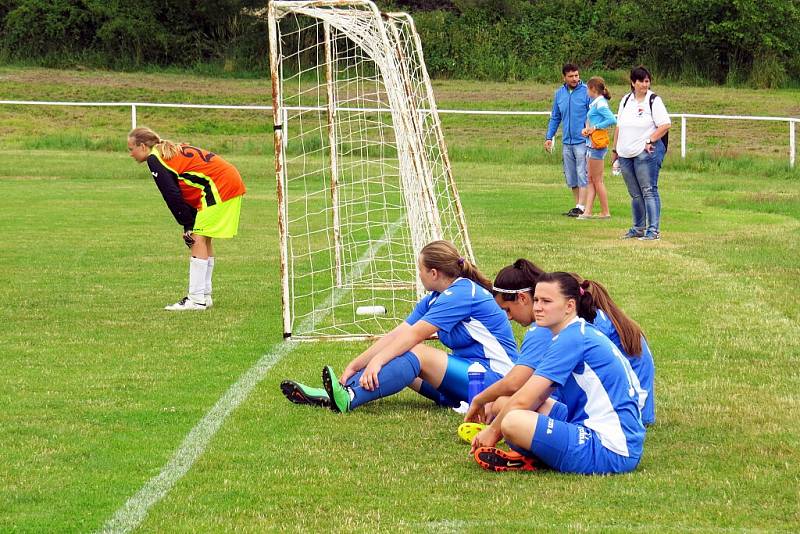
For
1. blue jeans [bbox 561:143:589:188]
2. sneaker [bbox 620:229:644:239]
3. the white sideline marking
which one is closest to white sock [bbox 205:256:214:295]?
the white sideline marking

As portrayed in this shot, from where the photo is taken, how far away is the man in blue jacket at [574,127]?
17688 mm

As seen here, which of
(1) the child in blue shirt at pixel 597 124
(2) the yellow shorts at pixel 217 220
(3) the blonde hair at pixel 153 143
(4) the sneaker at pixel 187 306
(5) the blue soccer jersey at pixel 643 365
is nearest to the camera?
(5) the blue soccer jersey at pixel 643 365

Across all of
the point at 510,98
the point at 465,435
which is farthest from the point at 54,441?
the point at 510,98

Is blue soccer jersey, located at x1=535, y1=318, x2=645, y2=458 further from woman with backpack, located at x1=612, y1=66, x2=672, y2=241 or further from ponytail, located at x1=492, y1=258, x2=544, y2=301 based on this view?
woman with backpack, located at x1=612, y1=66, x2=672, y2=241

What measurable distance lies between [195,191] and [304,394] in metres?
3.64

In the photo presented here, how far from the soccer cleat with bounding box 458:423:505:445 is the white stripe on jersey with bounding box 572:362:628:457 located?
77 cm

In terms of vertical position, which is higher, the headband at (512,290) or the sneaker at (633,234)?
the headband at (512,290)

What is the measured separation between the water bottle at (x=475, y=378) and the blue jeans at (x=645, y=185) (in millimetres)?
7876

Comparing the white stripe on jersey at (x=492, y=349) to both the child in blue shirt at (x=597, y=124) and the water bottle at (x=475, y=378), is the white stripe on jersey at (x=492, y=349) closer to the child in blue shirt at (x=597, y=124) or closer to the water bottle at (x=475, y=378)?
the water bottle at (x=475, y=378)

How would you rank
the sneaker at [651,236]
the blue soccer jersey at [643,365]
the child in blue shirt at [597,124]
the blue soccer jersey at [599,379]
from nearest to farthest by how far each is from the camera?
the blue soccer jersey at [599,379]
the blue soccer jersey at [643,365]
the sneaker at [651,236]
the child in blue shirt at [597,124]

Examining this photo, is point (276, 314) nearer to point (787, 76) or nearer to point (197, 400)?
point (197, 400)

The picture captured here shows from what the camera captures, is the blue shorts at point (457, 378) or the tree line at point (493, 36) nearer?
the blue shorts at point (457, 378)

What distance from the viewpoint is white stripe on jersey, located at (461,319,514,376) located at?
7.30 metres

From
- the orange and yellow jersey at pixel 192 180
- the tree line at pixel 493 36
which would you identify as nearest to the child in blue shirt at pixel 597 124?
the orange and yellow jersey at pixel 192 180
